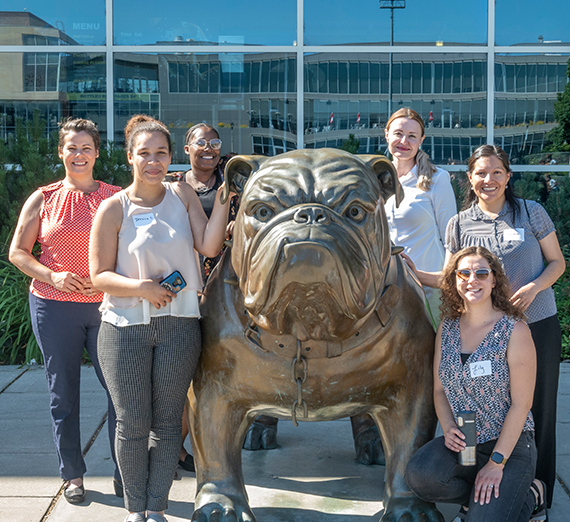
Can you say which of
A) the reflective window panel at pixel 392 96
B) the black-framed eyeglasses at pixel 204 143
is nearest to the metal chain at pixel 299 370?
the black-framed eyeglasses at pixel 204 143

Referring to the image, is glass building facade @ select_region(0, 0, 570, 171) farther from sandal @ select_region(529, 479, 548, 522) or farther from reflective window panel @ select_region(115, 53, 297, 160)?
sandal @ select_region(529, 479, 548, 522)

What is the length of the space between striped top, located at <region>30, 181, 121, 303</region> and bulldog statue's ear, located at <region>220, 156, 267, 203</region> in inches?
36.1

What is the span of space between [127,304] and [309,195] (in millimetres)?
933

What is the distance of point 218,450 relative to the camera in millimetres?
2895

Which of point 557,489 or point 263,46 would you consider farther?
point 263,46

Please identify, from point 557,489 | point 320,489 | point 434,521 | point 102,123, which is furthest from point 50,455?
point 102,123

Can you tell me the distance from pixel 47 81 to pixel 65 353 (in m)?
6.48

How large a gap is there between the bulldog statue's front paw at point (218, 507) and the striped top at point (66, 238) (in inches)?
41.4

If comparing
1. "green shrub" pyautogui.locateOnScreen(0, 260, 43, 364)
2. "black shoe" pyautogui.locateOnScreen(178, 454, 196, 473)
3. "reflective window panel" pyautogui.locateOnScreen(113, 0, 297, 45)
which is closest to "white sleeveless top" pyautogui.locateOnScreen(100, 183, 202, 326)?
"black shoe" pyautogui.locateOnScreen(178, 454, 196, 473)

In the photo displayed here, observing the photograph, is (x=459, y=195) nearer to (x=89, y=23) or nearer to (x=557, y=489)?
(x=557, y=489)

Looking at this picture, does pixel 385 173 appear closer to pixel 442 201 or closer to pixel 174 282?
pixel 174 282

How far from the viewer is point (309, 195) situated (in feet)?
7.64

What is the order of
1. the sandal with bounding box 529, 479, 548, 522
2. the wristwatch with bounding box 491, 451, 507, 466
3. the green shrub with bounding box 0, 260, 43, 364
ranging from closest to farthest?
the wristwatch with bounding box 491, 451, 507, 466, the sandal with bounding box 529, 479, 548, 522, the green shrub with bounding box 0, 260, 43, 364

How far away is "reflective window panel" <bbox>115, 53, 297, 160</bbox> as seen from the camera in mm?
8719
